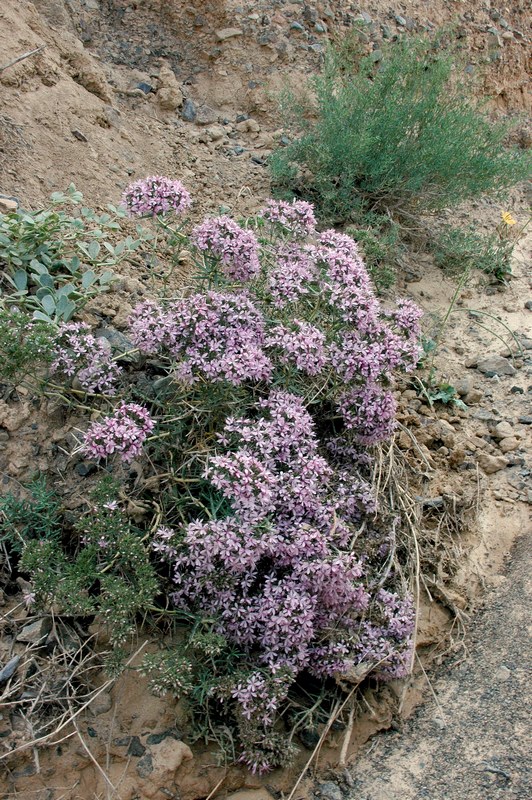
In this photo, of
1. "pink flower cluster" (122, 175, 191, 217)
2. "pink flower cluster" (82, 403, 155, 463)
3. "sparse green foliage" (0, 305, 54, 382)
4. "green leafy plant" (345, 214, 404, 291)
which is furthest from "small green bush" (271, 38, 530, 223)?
"pink flower cluster" (82, 403, 155, 463)

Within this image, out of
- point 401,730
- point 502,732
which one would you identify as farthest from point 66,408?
point 502,732

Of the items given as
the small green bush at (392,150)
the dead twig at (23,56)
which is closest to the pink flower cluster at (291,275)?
the small green bush at (392,150)

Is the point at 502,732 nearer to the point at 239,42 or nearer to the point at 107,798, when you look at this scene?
the point at 107,798

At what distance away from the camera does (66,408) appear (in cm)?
326

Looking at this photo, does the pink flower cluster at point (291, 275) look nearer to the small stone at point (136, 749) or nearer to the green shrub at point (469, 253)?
the small stone at point (136, 749)

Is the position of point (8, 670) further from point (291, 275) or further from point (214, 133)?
point (214, 133)

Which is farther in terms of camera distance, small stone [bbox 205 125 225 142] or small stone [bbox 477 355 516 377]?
small stone [bbox 205 125 225 142]

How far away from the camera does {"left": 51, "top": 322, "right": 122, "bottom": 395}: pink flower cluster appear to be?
2979 millimetres

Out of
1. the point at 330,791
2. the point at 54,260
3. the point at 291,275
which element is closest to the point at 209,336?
the point at 291,275

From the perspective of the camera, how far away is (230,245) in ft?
10.3

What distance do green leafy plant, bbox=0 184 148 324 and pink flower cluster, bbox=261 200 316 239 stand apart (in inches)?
28.6

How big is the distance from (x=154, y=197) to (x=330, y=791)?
7.99 ft

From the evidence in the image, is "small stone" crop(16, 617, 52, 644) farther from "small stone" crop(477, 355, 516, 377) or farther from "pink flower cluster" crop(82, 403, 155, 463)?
"small stone" crop(477, 355, 516, 377)

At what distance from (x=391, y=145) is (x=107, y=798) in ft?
14.3
